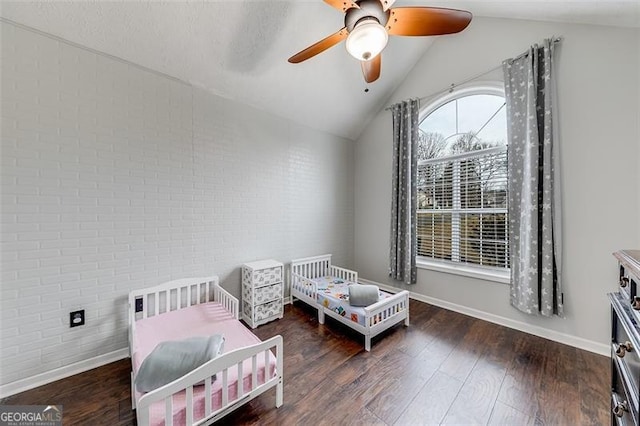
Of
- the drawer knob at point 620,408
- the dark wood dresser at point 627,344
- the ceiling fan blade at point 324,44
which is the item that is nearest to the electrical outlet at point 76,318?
the ceiling fan blade at point 324,44

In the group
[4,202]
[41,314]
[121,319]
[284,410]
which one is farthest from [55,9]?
[284,410]

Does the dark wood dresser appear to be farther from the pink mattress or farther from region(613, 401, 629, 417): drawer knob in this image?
the pink mattress

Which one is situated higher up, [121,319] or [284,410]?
[121,319]

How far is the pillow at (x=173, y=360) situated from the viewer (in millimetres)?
1203

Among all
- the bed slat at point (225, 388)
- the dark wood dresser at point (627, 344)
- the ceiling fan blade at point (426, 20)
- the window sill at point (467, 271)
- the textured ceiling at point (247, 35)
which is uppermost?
the textured ceiling at point (247, 35)

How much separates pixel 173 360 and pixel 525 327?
122 inches

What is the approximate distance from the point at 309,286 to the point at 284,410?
142 centimetres

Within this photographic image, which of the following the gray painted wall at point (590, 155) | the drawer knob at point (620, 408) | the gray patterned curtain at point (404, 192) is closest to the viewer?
the drawer knob at point (620, 408)

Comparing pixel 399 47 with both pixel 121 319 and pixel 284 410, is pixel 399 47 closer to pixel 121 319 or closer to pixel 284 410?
pixel 284 410

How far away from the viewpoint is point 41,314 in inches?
66.3

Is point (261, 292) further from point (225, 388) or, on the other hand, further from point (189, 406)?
point (189, 406)

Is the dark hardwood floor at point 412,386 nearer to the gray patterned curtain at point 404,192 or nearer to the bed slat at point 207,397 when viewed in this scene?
the bed slat at point 207,397

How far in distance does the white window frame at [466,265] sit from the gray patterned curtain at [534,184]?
0.64 ft

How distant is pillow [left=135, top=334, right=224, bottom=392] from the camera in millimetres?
1203
